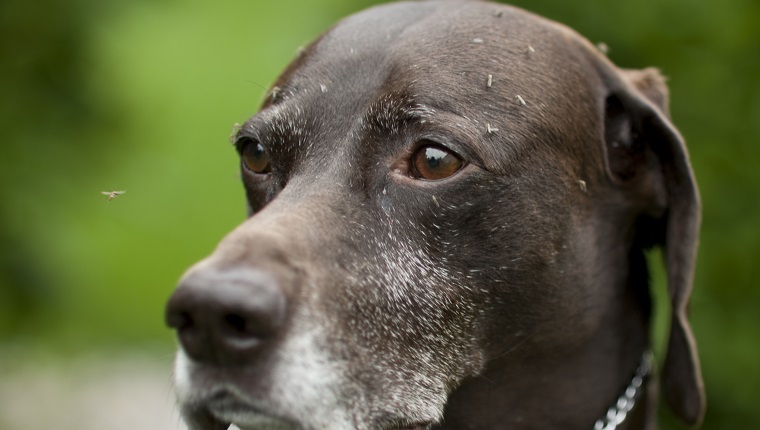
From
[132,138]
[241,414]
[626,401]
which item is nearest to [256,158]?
[241,414]

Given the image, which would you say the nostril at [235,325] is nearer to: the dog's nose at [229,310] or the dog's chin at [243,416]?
the dog's nose at [229,310]


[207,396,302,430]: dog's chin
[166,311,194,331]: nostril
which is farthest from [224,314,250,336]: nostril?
[207,396,302,430]: dog's chin

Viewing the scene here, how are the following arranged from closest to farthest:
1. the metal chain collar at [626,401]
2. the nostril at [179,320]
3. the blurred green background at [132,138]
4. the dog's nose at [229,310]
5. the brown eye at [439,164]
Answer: the dog's nose at [229,310] → the nostril at [179,320] → the brown eye at [439,164] → the metal chain collar at [626,401] → the blurred green background at [132,138]

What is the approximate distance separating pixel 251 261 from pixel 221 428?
2.07ft

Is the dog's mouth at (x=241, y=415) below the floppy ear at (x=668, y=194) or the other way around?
the other way around

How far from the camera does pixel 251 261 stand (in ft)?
9.75

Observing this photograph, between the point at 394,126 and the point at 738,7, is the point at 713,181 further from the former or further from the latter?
the point at 394,126

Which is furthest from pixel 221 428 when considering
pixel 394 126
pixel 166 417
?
pixel 166 417

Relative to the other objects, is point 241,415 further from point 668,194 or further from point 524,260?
point 668,194

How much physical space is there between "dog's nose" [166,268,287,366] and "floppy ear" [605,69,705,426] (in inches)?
70.5

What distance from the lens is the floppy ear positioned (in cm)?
398

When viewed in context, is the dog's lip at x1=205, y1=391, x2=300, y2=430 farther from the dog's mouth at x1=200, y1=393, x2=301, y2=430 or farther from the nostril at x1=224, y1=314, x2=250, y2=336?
the nostril at x1=224, y1=314, x2=250, y2=336

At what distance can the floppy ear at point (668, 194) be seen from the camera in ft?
13.1

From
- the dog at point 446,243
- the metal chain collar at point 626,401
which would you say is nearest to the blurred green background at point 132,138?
the dog at point 446,243
